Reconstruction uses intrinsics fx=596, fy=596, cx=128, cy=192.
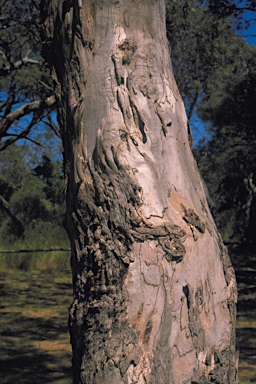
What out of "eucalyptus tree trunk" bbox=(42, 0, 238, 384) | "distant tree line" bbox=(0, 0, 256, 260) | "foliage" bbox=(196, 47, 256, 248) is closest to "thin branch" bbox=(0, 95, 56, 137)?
"distant tree line" bbox=(0, 0, 256, 260)

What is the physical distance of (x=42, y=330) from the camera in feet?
25.5

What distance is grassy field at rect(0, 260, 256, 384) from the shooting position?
224 inches

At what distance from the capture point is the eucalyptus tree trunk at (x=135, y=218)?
231 centimetres

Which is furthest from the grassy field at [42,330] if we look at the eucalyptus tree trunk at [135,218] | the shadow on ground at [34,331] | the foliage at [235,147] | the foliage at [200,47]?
the foliage at [200,47]

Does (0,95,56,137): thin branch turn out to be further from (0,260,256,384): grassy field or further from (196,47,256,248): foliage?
(196,47,256,248): foliage

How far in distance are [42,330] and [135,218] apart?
5788 mm

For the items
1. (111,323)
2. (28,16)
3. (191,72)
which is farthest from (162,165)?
(191,72)

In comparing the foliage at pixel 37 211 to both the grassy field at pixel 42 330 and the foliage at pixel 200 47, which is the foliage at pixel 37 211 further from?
the foliage at pixel 200 47

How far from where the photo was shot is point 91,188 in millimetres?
2484

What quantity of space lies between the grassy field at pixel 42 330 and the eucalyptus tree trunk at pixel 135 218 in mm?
3138

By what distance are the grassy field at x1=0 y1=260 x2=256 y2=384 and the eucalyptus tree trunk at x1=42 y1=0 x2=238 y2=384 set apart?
10.3 ft

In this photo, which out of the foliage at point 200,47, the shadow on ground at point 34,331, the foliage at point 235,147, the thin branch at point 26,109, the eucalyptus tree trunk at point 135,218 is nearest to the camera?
the eucalyptus tree trunk at point 135,218

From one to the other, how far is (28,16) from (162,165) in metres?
10.2

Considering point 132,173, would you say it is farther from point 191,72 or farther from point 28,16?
point 191,72
